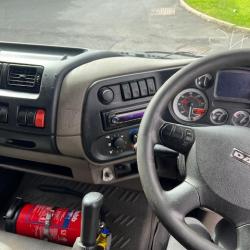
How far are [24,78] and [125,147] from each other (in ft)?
1.56

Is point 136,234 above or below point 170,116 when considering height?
below

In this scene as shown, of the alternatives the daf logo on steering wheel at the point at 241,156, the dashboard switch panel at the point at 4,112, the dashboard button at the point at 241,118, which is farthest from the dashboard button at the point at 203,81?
the dashboard switch panel at the point at 4,112

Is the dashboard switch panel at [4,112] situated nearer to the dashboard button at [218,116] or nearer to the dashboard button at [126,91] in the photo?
the dashboard button at [126,91]

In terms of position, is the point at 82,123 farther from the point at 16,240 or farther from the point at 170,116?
the point at 16,240

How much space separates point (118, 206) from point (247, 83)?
1007mm

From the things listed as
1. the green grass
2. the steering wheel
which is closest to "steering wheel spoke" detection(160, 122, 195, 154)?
the steering wheel

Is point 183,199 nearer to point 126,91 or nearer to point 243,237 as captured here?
point 243,237

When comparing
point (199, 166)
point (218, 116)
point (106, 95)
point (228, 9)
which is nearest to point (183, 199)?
point (199, 166)

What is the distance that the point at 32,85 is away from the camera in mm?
1837

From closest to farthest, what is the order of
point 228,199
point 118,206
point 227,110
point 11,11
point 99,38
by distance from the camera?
point 228,199
point 227,110
point 118,206
point 99,38
point 11,11

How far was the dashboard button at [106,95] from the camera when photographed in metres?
1.79

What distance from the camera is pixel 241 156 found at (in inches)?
49.7

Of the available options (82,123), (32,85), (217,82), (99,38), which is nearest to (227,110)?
(217,82)

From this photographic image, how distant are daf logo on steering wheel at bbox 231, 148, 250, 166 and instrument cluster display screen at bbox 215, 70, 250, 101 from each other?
0.83ft
